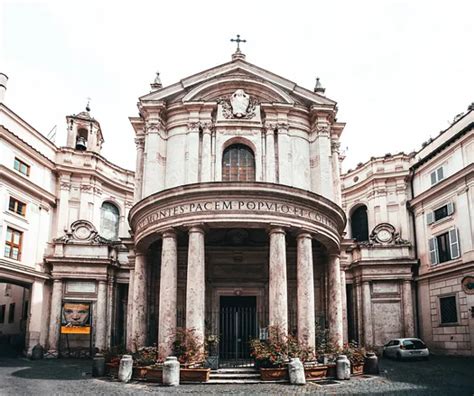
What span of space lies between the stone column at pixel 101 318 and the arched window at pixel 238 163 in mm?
11549

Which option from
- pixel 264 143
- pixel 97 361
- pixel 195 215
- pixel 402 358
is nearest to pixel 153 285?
pixel 97 361

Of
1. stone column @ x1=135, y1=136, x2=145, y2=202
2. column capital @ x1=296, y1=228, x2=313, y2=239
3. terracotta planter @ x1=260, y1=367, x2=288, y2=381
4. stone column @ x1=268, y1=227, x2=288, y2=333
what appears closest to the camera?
terracotta planter @ x1=260, y1=367, x2=288, y2=381

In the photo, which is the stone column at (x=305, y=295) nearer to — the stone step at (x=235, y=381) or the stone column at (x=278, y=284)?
the stone column at (x=278, y=284)

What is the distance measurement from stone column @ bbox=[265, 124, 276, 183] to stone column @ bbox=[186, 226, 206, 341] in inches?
255

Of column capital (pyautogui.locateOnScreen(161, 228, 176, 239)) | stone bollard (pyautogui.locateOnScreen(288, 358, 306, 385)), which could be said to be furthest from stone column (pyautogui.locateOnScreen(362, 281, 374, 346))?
column capital (pyautogui.locateOnScreen(161, 228, 176, 239))

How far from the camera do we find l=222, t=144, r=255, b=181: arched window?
24391mm

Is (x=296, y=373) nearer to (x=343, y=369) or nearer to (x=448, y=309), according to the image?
(x=343, y=369)

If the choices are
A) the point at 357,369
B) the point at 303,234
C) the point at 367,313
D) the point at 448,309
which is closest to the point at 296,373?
the point at 357,369

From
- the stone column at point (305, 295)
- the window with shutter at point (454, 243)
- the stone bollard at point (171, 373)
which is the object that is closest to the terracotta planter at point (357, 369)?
the stone column at point (305, 295)

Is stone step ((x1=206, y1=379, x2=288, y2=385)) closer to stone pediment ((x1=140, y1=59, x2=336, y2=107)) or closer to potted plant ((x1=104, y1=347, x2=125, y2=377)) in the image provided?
potted plant ((x1=104, y1=347, x2=125, y2=377))

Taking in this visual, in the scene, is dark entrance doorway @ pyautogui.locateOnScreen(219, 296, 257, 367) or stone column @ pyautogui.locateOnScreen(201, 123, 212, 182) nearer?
dark entrance doorway @ pyautogui.locateOnScreen(219, 296, 257, 367)

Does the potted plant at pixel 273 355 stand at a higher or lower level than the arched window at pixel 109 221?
lower

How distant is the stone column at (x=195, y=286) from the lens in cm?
1767

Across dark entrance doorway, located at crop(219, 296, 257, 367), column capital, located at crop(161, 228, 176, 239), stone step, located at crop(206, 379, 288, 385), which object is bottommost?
stone step, located at crop(206, 379, 288, 385)
